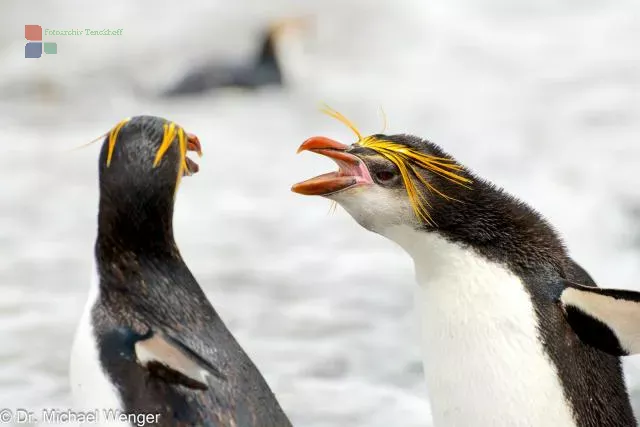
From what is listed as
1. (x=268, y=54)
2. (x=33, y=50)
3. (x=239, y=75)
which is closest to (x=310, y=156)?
(x=239, y=75)

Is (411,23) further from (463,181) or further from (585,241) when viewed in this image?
(463,181)

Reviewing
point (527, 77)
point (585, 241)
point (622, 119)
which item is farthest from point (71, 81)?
point (585, 241)

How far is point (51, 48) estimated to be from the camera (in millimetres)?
14656

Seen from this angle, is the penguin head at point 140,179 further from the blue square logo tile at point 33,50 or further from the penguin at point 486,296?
the blue square logo tile at point 33,50

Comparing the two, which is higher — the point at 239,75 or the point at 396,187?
the point at 239,75

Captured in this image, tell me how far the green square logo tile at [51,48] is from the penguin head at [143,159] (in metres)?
11.8

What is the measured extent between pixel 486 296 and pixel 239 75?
30.9ft

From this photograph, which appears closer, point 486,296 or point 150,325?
point 150,325

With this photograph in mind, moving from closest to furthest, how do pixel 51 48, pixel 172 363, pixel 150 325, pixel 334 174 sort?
pixel 172 363, pixel 150 325, pixel 334 174, pixel 51 48

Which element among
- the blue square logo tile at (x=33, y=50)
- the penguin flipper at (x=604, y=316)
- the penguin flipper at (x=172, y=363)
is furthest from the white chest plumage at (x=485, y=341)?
the blue square logo tile at (x=33, y=50)

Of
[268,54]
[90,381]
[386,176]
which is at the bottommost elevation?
[90,381]

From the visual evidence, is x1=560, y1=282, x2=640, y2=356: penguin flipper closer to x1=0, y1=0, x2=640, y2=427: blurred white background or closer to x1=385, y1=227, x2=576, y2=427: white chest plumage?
x1=385, y1=227, x2=576, y2=427: white chest plumage

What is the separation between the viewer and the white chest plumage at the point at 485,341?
3227 mm

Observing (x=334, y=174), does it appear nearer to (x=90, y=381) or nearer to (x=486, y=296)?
(x=486, y=296)
